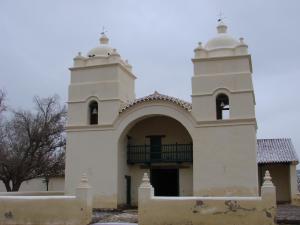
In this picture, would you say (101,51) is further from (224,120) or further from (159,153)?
(224,120)

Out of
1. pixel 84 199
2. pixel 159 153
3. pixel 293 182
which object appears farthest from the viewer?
pixel 293 182

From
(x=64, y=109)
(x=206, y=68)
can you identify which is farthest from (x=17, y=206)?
(x=64, y=109)

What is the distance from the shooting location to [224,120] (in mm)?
21531

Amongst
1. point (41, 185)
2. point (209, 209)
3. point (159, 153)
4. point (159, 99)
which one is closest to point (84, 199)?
point (209, 209)

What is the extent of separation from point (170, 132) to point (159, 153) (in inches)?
54.2

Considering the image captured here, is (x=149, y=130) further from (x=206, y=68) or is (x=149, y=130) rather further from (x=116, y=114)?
(x=206, y=68)

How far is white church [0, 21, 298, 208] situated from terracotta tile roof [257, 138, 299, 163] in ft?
0.20

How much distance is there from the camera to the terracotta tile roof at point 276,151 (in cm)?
2575

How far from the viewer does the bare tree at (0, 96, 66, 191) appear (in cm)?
2959

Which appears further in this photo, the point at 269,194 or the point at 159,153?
the point at 159,153

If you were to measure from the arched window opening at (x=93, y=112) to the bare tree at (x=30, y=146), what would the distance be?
298 inches

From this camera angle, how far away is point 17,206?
17.1m

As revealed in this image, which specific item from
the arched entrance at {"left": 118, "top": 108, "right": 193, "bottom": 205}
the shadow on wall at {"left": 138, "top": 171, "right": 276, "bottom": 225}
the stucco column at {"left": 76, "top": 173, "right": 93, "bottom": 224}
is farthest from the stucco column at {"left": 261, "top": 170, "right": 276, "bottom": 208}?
the arched entrance at {"left": 118, "top": 108, "right": 193, "bottom": 205}

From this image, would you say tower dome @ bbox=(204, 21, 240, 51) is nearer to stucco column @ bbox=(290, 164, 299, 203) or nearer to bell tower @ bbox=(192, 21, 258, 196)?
bell tower @ bbox=(192, 21, 258, 196)
